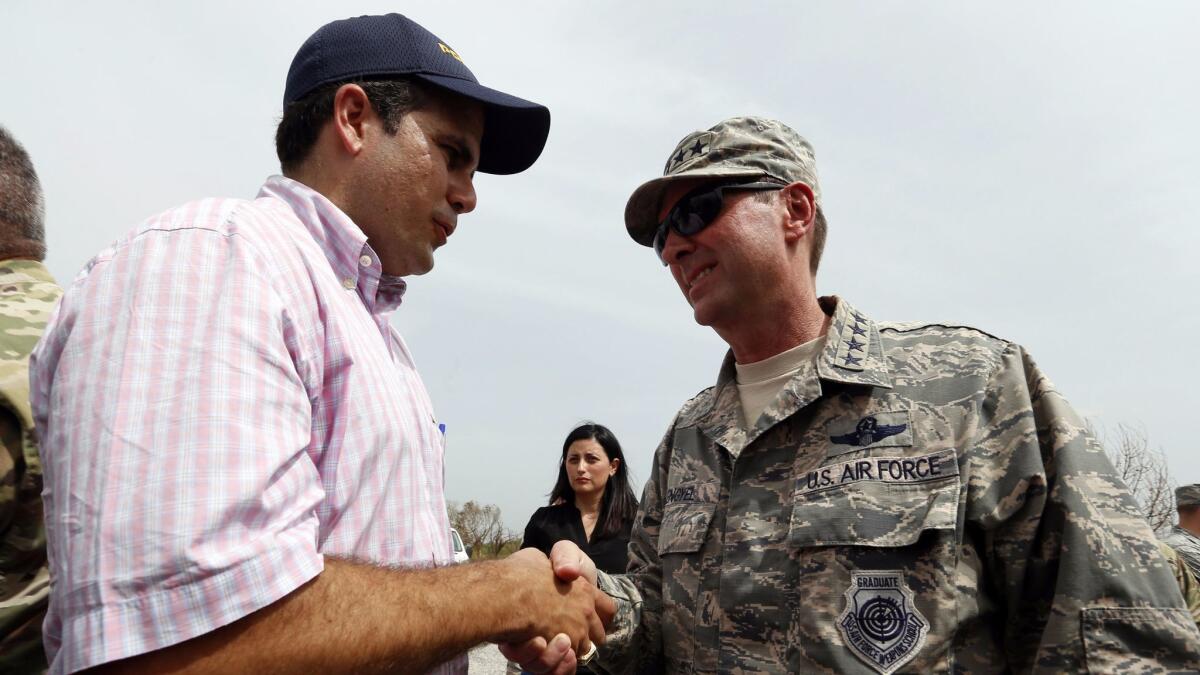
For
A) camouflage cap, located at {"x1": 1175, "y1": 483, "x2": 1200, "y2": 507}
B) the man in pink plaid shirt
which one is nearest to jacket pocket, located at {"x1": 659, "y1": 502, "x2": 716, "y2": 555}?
the man in pink plaid shirt

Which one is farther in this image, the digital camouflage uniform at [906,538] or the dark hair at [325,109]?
the dark hair at [325,109]

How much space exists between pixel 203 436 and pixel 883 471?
1.82m

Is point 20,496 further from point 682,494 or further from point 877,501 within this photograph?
point 877,501

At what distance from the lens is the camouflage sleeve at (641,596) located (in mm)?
2641

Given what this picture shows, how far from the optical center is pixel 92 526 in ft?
3.73

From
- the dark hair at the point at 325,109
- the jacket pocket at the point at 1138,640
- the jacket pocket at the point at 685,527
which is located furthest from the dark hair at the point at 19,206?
the jacket pocket at the point at 1138,640

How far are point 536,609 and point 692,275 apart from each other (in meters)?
1.54

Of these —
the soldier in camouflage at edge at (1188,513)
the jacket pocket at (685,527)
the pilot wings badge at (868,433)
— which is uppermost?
the soldier in camouflage at edge at (1188,513)

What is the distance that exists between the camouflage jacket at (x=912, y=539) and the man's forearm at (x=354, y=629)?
1.03 metres

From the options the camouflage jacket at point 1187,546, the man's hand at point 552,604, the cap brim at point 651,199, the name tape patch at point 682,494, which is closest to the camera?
the man's hand at point 552,604

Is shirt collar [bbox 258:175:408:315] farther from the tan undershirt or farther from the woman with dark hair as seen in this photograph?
the woman with dark hair

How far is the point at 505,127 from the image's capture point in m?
2.46

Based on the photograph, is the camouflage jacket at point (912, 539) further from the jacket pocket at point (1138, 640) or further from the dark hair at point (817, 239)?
the dark hair at point (817, 239)

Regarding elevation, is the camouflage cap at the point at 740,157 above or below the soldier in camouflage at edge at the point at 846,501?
above
